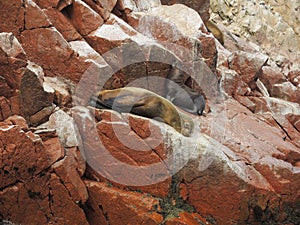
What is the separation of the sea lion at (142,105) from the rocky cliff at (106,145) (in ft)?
1.08

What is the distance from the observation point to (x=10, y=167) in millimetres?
5207

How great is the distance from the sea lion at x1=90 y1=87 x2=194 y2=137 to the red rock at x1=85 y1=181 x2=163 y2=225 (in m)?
1.52

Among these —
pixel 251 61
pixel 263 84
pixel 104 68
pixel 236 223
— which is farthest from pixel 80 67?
pixel 263 84

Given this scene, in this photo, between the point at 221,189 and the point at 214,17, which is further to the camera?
the point at 214,17

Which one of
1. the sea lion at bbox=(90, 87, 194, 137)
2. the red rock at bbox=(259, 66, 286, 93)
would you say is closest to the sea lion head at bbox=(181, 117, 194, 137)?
the sea lion at bbox=(90, 87, 194, 137)

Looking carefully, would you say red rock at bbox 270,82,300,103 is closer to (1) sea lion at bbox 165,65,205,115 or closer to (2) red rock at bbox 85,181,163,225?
(1) sea lion at bbox 165,65,205,115

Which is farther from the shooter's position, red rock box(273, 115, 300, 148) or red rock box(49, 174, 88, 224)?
red rock box(273, 115, 300, 148)

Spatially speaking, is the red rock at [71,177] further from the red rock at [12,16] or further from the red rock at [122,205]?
the red rock at [12,16]

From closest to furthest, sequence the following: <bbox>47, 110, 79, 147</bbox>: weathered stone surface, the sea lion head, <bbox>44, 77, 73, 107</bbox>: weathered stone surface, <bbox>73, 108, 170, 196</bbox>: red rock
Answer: <bbox>47, 110, 79, 147</bbox>: weathered stone surface, <bbox>73, 108, 170, 196</bbox>: red rock, <bbox>44, 77, 73, 107</bbox>: weathered stone surface, the sea lion head

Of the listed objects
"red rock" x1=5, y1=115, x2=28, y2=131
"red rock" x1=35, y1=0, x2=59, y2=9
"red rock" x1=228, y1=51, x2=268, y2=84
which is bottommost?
"red rock" x1=228, y1=51, x2=268, y2=84

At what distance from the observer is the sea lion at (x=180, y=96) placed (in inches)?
345

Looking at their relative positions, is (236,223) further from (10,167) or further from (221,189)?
(10,167)

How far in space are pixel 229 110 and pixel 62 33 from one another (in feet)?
15.3

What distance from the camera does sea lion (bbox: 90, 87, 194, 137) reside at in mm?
6867
